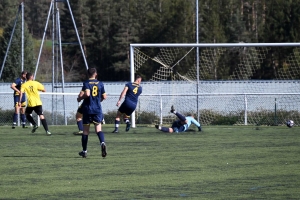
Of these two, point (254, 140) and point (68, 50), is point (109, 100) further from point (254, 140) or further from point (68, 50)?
point (68, 50)

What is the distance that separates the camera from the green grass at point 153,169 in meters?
9.89

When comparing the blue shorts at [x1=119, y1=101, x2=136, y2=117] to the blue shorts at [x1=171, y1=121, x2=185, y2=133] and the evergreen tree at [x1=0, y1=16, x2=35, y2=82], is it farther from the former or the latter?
the evergreen tree at [x1=0, y1=16, x2=35, y2=82]

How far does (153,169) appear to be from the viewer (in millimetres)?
12820

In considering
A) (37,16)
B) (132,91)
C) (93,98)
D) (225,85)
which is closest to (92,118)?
(93,98)

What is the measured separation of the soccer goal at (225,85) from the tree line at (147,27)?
9.29 metres

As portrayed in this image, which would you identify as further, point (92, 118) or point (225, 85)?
point (225, 85)

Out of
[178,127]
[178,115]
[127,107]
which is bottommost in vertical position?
[178,127]

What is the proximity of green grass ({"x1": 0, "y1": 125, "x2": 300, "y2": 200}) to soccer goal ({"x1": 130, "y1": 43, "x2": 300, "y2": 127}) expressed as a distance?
1009 cm

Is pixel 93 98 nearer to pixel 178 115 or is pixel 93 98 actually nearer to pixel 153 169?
pixel 153 169

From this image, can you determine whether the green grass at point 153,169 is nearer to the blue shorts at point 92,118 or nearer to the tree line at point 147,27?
the blue shorts at point 92,118

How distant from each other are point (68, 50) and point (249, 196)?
57.0m

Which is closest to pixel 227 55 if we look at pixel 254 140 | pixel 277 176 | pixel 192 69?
pixel 192 69

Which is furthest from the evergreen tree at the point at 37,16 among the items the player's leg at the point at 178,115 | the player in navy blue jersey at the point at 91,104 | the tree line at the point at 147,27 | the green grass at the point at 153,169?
the player in navy blue jersey at the point at 91,104

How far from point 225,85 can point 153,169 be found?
1020 inches
